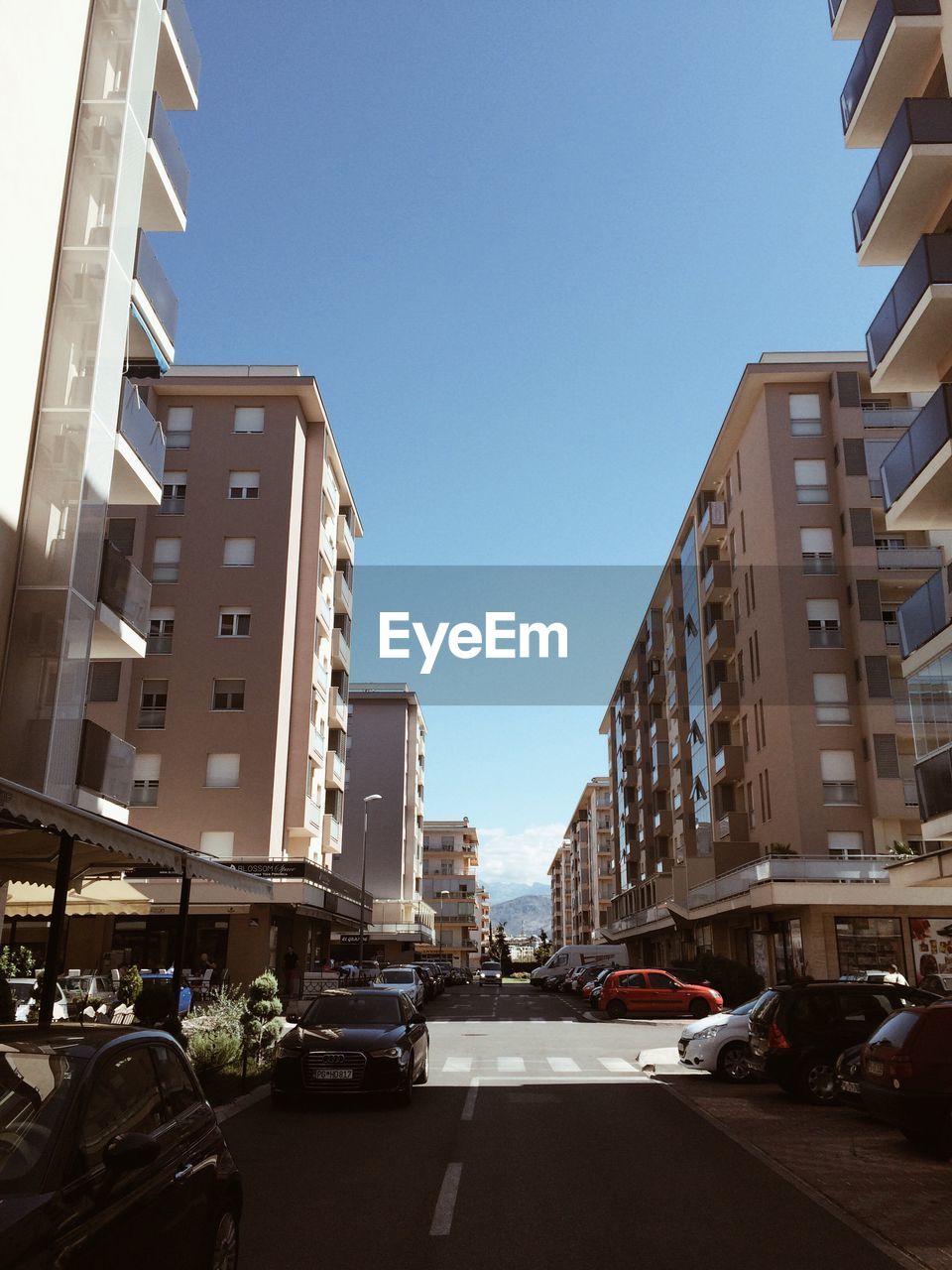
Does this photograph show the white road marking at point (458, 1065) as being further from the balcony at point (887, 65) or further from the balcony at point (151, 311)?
the balcony at point (887, 65)

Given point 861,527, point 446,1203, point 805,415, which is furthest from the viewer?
point 805,415

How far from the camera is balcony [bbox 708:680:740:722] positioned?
46631mm

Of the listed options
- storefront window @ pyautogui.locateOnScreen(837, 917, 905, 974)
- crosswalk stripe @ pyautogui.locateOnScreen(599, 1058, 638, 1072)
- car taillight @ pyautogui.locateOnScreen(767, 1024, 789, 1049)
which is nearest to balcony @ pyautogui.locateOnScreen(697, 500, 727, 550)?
storefront window @ pyautogui.locateOnScreen(837, 917, 905, 974)

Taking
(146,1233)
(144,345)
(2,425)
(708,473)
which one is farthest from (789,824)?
(146,1233)

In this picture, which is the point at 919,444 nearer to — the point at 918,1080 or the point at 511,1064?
the point at 511,1064

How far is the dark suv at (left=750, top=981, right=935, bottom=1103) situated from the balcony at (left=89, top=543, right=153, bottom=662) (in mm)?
13013

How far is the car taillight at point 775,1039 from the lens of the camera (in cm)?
1408

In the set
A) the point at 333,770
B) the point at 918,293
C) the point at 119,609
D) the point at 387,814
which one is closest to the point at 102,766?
the point at 119,609

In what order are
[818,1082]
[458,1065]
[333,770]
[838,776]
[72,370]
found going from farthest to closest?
[333,770]
[838,776]
[72,370]
[458,1065]
[818,1082]

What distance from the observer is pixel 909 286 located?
21.8 m

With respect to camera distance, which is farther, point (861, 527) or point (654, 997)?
point (861, 527)

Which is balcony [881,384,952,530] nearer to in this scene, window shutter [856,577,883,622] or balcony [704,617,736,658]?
window shutter [856,577,883,622]

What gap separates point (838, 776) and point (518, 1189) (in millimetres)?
33547

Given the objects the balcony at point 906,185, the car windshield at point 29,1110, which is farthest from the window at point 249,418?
the car windshield at point 29,1110
